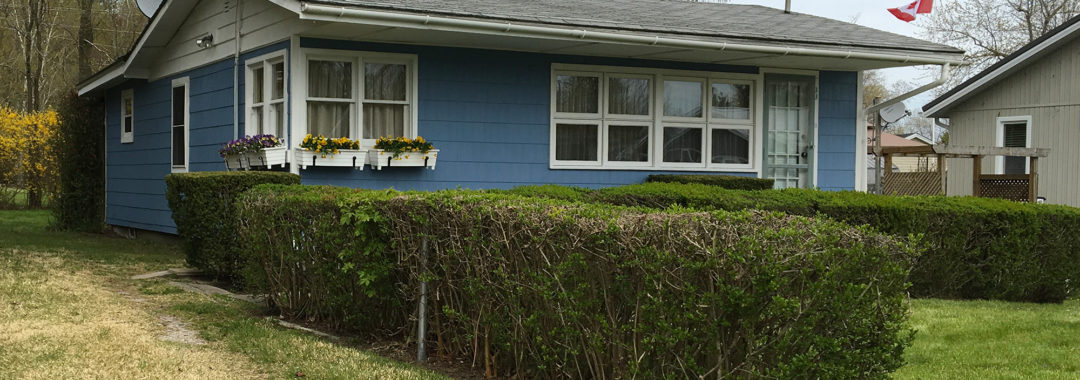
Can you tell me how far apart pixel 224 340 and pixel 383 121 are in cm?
467

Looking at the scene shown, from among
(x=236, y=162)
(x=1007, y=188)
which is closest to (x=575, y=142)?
(x=236, y=162)

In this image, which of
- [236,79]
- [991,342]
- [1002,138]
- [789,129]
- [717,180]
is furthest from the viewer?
[1002,138]

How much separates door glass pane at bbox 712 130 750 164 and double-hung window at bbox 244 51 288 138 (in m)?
5.47

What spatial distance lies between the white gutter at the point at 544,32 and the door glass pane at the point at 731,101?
4.08ft

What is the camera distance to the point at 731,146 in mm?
12578

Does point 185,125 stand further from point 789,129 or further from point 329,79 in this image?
→ point 789,129

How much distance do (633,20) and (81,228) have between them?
10.7m

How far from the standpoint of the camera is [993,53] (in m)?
32.3

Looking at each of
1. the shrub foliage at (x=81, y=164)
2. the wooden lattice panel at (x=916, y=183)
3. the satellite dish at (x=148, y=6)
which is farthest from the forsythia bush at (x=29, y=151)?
the wooden lattice panel at (x=916, y=183)

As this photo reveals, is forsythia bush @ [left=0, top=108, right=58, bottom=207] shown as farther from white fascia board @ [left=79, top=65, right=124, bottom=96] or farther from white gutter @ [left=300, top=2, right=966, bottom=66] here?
white gutter @ [left=300, top=2, right=966, bottom=66]

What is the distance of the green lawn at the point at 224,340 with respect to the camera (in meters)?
5.43

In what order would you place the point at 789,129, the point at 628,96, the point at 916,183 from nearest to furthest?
the point at 628,96 → the point at 789,129 → the point at 916,183

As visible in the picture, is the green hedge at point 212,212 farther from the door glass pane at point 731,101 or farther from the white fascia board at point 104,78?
the door glass pane at point 731,101

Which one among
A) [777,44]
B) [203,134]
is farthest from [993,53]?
[203,134]
